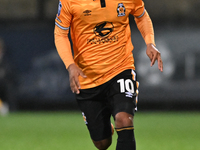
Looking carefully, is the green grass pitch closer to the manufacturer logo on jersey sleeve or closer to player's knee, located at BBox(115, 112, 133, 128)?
player's knee, located at BBox(115, 112, 133, 128)

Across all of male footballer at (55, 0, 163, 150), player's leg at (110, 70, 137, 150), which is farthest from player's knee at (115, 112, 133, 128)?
male footballer at (55, 0, 163, 150)

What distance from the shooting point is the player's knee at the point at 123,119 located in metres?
4.66

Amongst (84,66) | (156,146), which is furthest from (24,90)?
(84,66)

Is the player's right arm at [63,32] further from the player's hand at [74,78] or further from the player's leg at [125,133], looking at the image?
the player's leg at [125,133]

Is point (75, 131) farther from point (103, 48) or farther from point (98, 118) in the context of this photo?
point (103, 48)

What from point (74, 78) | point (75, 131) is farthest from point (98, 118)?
point (75, 131)

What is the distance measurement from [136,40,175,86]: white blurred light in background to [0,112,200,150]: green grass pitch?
96 centimetres

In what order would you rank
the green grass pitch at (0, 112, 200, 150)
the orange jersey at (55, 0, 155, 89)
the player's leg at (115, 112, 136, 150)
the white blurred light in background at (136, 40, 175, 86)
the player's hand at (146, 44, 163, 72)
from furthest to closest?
the white blurred light in background at (136, 40, 175, 86) < the green grass pitch at (0, 112, 200, 150) < the orange jersey at (55, 0, 155, 89) < the player's hand at (146, 44, 163, 72) < the player's leg at (115, 112, 136, 150)

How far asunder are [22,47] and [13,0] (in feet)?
5.54

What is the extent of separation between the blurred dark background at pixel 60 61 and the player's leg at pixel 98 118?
7.57m

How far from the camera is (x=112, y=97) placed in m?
5.06

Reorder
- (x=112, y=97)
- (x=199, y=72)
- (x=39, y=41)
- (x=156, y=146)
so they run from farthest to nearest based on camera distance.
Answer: (x=39, y=41) < (x=199, y=72) < (x=156, y=146) < (x=112, y=97)

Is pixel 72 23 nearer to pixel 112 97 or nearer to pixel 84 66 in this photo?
pixel 84 66

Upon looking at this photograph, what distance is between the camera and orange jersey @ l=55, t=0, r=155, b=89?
5.07 meters
